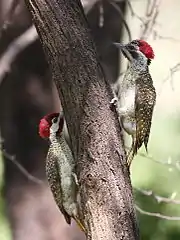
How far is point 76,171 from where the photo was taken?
7.58ft

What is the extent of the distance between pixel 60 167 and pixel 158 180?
406 centimetres

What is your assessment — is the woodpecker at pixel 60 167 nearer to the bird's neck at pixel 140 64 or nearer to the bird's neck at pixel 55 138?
the bird's neck at pixel 55 138

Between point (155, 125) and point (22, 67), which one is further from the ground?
point (22, 67)

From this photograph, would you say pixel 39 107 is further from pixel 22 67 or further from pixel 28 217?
pixel 28 217

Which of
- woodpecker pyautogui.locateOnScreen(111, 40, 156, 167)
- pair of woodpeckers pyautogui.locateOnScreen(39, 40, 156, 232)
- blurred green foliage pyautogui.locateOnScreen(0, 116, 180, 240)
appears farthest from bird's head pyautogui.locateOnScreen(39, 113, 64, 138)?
blurred green foliage pyautogui.locateOnScreen(0, 116, 180, 240)

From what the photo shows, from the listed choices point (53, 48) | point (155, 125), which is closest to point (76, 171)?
point (53, 48)

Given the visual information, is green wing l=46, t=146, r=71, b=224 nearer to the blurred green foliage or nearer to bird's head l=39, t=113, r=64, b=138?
bird's head l=39, t=113, r=64, b=138

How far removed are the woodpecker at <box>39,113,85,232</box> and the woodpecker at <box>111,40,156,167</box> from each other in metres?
0.20

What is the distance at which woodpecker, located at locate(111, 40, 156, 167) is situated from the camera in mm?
2473

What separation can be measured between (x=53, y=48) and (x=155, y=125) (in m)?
6.20

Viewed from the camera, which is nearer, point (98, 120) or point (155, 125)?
point (98, 120)

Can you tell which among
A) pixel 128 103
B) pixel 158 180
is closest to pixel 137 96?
pixel 128 103

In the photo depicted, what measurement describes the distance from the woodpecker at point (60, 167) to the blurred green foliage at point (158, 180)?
2.27 meters

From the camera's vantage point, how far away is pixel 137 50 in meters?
2.47
